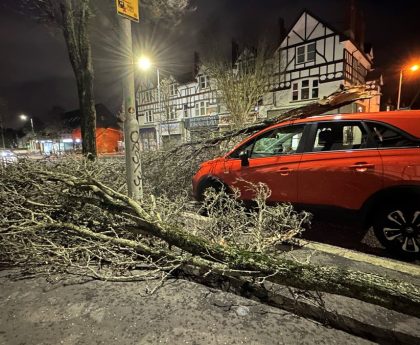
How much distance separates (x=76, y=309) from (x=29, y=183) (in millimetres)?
2513

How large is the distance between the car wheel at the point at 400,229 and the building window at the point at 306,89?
21.1 metres

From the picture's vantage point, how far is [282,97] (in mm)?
23234

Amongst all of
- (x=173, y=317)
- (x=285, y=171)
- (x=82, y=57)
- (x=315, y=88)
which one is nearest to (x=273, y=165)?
(x=285, y=171)

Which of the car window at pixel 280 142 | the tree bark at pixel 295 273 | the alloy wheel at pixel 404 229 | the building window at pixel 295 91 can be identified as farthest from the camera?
the building window at pixel 295 91

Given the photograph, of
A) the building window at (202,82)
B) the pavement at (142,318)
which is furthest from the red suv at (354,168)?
the building window at (202,82)

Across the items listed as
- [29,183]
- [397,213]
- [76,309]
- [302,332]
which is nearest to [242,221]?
[302,332]

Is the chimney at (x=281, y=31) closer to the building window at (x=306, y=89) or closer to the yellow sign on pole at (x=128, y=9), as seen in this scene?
the building window at (x=306, y=89)

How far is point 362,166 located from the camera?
3.37 metres

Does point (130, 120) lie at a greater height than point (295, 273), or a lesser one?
greater

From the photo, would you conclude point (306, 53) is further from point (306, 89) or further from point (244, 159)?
point (244, 159)

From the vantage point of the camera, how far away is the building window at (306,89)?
22.0 metres

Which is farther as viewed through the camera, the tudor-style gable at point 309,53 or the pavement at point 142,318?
the tudor-style gable at point 309,53

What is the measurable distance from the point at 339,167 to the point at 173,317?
2.70 m

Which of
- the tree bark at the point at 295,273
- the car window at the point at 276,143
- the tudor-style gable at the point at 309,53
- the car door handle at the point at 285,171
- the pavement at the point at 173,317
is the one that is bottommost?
the pavement at the point at 173,317
